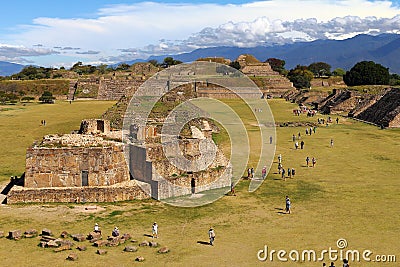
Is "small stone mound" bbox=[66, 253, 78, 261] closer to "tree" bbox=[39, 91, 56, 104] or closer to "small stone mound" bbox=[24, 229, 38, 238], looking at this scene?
"small stone mound" bbox=[24, 229, 38, 238]

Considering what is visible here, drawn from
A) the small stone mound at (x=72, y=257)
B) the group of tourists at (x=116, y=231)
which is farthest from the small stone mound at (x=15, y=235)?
the small stone mound at (x=72, y=257)

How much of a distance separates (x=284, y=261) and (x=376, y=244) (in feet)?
11.0

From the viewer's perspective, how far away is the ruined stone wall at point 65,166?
63.2 ft

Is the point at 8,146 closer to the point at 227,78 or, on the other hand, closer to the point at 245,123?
the point at 245,123

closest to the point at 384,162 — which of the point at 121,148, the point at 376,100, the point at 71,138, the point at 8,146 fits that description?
the point at 121,148

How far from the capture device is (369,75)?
80.2 meters

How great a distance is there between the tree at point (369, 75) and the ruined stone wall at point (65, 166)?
231 ft

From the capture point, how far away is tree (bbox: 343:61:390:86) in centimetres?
7950

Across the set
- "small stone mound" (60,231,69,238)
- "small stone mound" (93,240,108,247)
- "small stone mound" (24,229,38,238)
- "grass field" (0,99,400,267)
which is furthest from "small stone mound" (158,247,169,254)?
"small stone mound" (24,229,38,238)

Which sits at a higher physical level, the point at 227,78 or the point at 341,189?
the point at 227,78

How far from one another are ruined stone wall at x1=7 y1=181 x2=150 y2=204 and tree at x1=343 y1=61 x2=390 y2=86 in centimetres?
7063

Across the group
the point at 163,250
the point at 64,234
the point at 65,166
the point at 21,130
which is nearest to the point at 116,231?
the point at 64,234

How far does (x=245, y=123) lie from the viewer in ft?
154

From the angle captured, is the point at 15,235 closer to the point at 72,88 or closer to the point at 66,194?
the point at 66,194
